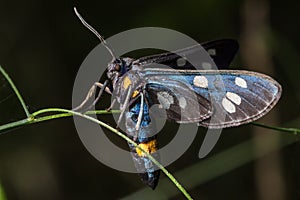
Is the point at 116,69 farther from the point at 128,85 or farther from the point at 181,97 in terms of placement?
the point at 181,97

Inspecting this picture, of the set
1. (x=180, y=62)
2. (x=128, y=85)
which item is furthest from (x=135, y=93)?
(x=180, y=62)

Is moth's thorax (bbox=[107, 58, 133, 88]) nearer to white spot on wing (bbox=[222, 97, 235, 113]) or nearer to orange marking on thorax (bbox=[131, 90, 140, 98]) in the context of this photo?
orange marking on thorax (bbox=[131, 90, 140, 98])

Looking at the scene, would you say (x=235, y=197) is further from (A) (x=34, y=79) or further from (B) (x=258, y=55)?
(A) (x=34, y=79)

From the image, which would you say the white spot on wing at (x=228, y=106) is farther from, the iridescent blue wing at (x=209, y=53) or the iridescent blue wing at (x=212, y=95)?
the iridescent blue wing at (x=209, y=53)

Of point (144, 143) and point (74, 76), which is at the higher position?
point (144, 143)

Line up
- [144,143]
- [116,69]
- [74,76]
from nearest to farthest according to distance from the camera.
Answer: [144,143]
[116,69]
[74,76]

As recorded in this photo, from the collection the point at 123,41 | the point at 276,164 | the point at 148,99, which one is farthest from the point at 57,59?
the point at 148,99
